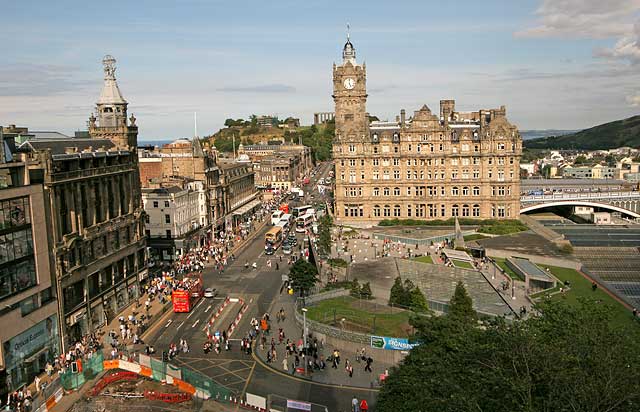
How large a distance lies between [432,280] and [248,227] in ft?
172

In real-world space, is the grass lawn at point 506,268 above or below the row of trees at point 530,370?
below

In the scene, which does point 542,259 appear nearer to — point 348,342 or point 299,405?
point 348,342

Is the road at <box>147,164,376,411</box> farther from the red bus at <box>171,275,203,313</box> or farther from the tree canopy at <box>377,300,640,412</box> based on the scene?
the tree canopy at <box>377,300,640,412</box>

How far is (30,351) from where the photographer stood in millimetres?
45500

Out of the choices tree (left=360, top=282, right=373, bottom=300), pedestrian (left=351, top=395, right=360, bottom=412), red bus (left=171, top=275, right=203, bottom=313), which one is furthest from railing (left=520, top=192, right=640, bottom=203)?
pedestrian (left=351, top=395, right=360, bottom=412)

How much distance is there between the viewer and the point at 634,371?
23.6m

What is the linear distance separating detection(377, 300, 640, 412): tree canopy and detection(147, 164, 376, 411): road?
1230cm

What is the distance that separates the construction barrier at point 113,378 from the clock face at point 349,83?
294 ft

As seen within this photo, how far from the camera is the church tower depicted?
70062mm

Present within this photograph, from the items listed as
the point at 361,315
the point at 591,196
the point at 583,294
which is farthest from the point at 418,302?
the point at 591,196

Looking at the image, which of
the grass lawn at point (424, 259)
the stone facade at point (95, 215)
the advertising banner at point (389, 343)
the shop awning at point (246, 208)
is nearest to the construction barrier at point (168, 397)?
the stone facade at point (95, 215)

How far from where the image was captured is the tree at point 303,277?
62.0 meters

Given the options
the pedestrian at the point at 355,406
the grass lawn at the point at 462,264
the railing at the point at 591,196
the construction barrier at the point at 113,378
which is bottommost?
the pedestrian at the point at 355,406

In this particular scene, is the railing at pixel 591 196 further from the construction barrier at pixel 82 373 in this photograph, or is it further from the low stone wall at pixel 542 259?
the construction barrier at pixel 82 373
